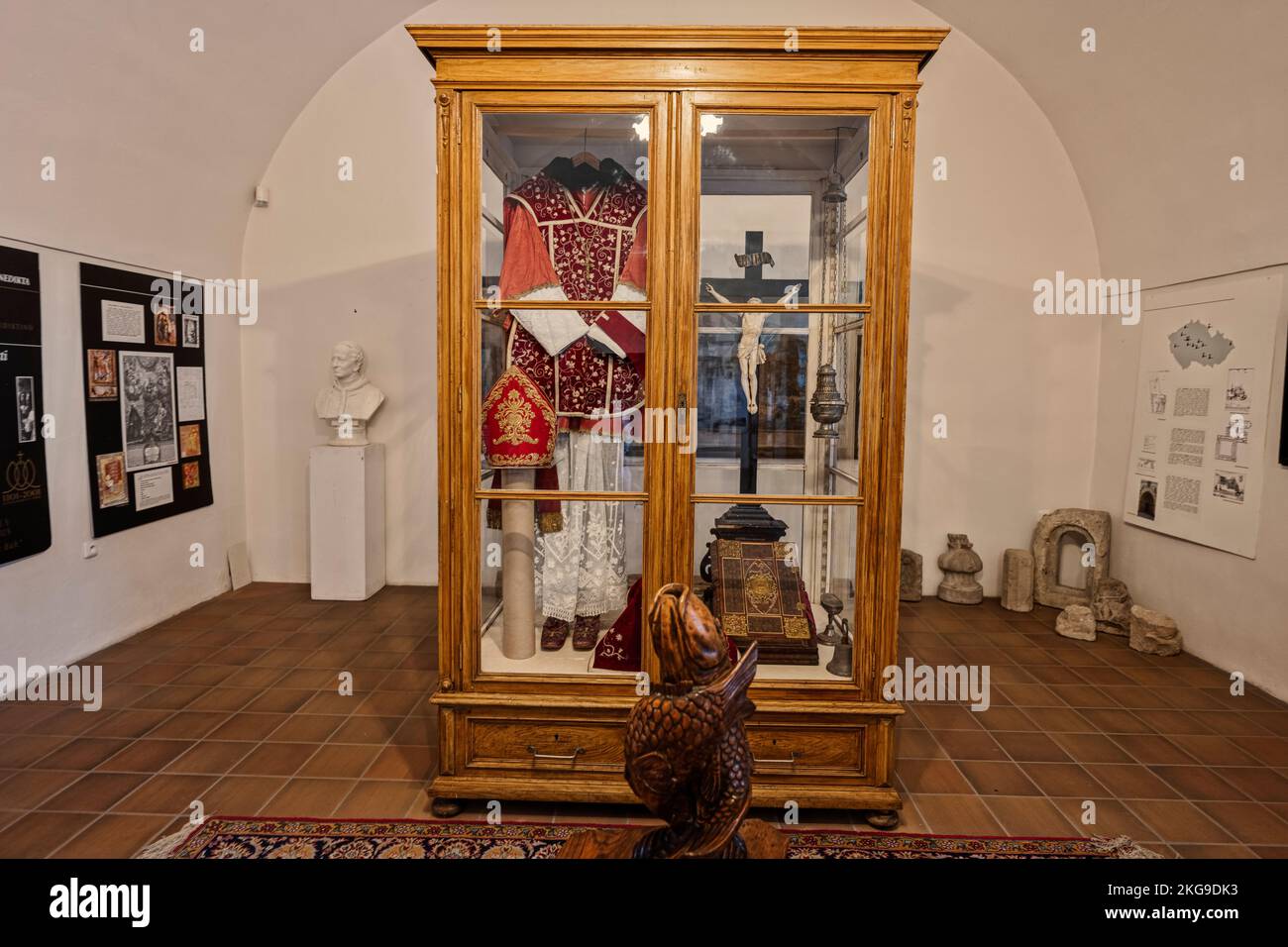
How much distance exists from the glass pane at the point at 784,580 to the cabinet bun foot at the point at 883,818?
459 mm

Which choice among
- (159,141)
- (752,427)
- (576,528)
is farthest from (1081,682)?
(159,141)

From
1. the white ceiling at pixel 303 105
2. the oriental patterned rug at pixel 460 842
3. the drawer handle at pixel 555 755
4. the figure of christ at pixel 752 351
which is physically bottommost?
the oriental patterned rug at pixel 460 842

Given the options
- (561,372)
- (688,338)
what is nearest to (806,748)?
(688,338)

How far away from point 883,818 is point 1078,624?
2684 mm

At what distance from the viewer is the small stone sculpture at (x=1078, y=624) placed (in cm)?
472

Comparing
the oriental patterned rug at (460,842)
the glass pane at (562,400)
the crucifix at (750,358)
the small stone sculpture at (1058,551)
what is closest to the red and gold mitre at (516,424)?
the glass pane at (562,400)

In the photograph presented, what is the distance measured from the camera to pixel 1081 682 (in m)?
4.05

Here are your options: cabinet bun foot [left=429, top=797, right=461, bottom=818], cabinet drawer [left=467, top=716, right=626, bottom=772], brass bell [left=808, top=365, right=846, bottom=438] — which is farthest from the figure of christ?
cabinet bun foot [left=429, top=797, right=461, bottom=818]

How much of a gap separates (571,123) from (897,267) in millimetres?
1116

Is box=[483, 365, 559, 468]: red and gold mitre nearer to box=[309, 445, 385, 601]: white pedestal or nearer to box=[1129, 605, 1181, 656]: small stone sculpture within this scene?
box=[309, 445, 385, 601]: white pedestal

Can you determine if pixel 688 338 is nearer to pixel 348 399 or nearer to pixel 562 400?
pixel 562 400

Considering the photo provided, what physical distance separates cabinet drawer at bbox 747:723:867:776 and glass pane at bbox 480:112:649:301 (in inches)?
57.6

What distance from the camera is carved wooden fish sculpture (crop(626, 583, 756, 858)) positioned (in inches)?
50.4

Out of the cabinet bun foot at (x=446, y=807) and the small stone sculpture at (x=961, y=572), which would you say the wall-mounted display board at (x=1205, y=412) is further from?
the cabinet bun foot at (x=446, y=807)
